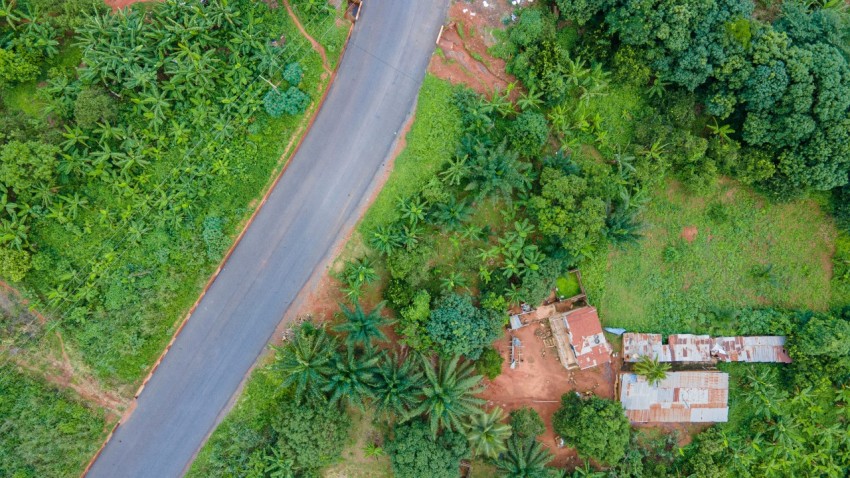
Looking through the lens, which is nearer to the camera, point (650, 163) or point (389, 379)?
point (389, 379)

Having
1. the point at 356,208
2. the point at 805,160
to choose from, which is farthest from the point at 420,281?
the point at 805,160

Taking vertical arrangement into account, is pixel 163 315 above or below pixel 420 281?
below

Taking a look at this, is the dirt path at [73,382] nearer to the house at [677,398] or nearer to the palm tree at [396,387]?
the palm tree at [396,387]

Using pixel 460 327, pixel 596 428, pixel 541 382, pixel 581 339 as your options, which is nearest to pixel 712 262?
pixel 581 339

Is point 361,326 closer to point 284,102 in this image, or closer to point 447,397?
point 447,397

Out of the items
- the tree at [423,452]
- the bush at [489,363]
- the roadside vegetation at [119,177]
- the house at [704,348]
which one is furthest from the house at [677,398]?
the roadside vegetation at [119,177]

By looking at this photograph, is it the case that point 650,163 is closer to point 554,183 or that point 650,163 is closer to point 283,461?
point 554,183

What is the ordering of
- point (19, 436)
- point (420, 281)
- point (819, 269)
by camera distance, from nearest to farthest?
point (19, 436) < point (420, 281) < point (819, 269)
